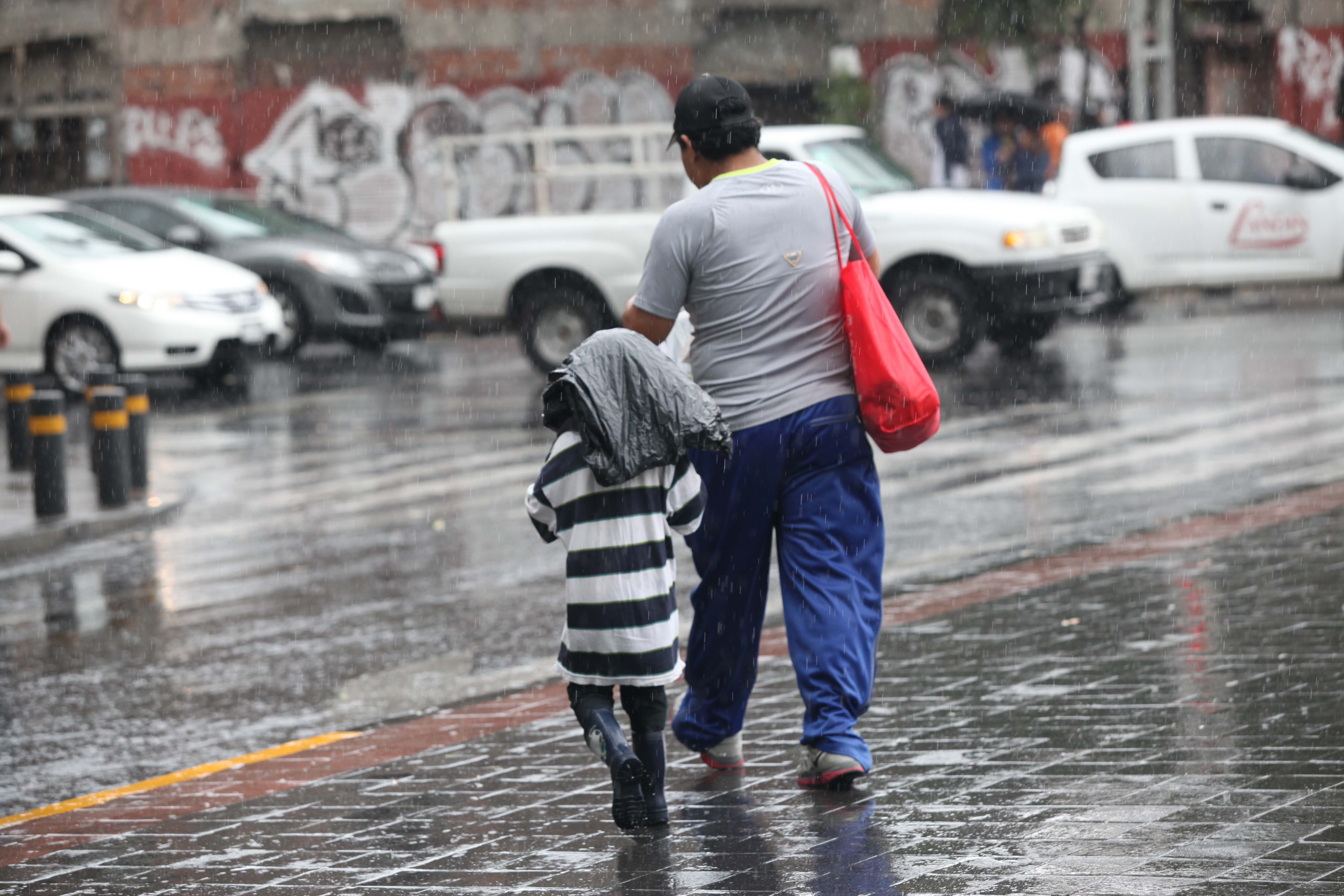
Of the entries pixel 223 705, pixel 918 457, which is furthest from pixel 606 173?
pixel 223 705

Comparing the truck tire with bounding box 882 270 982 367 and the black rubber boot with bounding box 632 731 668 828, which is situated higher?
the truck tire with bounding box 882 270 982 367

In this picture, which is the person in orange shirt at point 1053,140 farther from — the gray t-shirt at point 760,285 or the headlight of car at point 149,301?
the gray t-shirt at point 760,285

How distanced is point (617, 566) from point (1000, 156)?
19.6 metres

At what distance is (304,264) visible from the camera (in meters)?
20.0

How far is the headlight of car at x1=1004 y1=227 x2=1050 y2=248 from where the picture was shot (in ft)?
54.7

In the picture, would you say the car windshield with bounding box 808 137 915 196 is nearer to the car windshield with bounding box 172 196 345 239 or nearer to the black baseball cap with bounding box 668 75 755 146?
the car windshield with bounding box 172 196 345 239

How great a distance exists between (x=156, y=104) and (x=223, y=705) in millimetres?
25762

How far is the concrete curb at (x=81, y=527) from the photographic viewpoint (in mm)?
10938

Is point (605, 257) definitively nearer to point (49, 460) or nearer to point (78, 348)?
point (78, 348)

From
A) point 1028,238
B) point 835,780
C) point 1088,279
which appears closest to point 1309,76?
point 1088,279

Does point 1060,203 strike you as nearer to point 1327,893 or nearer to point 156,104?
point 1327,893

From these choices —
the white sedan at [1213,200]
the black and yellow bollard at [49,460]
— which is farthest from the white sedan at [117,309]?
the white sedan at [1213,200]

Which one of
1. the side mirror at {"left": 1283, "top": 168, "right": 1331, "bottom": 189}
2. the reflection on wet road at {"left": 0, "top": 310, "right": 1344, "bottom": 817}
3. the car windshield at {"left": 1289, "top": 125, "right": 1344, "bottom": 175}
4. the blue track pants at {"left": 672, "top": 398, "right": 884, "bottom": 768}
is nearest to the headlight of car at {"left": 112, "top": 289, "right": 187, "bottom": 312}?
the reflection on wet road at {"left": 0, "top": 310, "right": 1344, "bottom": 817}

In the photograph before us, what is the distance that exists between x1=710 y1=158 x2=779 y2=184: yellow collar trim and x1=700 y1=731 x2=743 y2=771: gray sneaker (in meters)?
1.47
